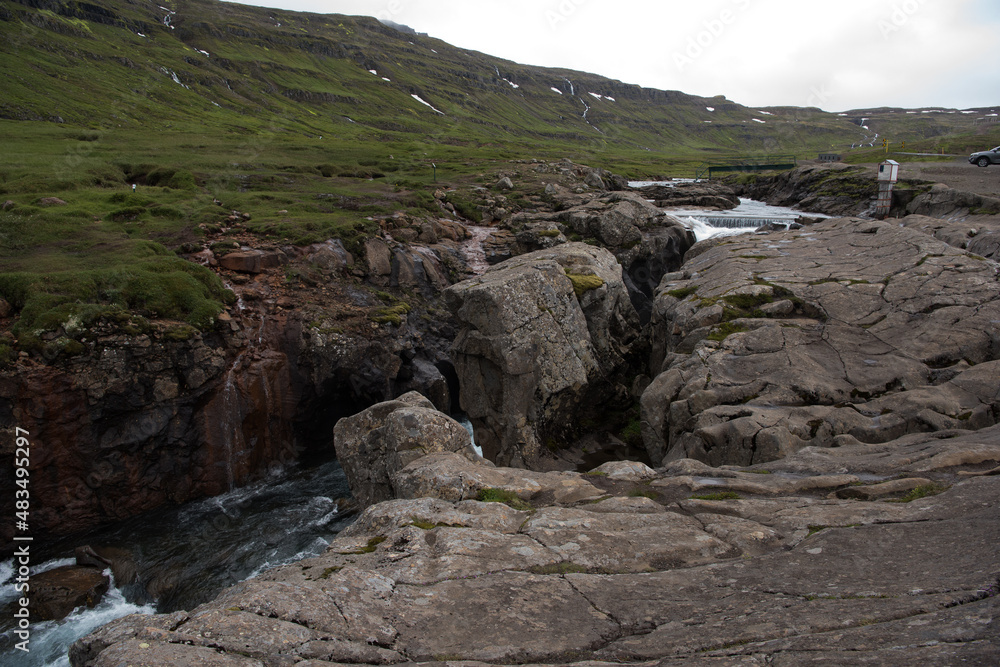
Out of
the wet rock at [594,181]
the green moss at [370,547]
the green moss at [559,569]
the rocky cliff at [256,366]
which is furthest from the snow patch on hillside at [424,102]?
the green moss at [559,569]

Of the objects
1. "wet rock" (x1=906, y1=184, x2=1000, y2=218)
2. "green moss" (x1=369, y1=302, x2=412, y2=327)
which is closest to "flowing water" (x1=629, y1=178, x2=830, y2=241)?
"wet rock" (x1=906, y1=184, x2=1000, y2=218)

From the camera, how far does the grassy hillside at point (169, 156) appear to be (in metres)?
24.4

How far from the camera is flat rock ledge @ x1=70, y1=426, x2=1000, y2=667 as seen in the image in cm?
513

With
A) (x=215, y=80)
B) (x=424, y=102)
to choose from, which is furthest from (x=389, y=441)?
(x=424, y=102)

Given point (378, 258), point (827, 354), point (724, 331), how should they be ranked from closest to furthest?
point (827, 354) → point (724, 331) → point (378, 258)

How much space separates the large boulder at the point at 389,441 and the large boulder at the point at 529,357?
502 centimetres

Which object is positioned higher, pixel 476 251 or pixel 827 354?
pixel 476 251

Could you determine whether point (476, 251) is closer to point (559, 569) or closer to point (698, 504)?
point (698, 504)

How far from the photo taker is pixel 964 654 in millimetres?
3979

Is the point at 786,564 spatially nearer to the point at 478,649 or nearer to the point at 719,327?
the point at 478,649

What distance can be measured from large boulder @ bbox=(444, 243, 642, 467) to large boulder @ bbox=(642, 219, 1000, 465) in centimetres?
348

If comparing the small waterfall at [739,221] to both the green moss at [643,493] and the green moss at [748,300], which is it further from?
the green moss at [643,493]

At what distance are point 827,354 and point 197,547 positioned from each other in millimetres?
23025

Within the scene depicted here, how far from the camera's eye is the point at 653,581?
7.24m
